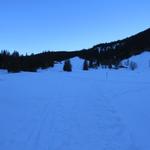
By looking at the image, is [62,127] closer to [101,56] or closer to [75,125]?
[75,125]

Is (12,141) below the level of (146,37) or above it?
below

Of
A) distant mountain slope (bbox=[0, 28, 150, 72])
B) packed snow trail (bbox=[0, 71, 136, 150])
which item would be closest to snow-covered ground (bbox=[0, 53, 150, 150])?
packed snow trail (bbox=[0, 71, 136, 150])

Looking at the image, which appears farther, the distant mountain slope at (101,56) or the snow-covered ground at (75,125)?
the distant mountain slope at (101,56)

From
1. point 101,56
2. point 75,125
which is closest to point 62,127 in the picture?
point 75,125

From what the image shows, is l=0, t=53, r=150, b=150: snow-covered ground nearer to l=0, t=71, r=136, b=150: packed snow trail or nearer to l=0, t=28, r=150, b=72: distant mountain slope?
l=0, t=71, r=136, b=150: packed snow trail

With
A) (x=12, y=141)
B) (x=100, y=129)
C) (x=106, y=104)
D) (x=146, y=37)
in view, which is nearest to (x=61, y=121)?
(x=100, y=129)

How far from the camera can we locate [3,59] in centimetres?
8950

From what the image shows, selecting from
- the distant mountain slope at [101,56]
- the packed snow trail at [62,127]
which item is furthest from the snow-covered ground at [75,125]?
the distant mountain slope at [101,56]

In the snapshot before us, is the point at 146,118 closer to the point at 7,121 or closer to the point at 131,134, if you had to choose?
the point at 131,134

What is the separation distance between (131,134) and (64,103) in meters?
6.57

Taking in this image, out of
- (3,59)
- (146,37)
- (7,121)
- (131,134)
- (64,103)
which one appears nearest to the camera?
(131,134)

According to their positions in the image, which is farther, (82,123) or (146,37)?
(146,37)

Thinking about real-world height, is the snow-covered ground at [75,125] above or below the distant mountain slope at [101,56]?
below

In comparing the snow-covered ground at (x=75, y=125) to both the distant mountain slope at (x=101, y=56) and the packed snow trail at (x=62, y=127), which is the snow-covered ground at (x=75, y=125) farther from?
the distant mountain slope at (x=101, y=56)
